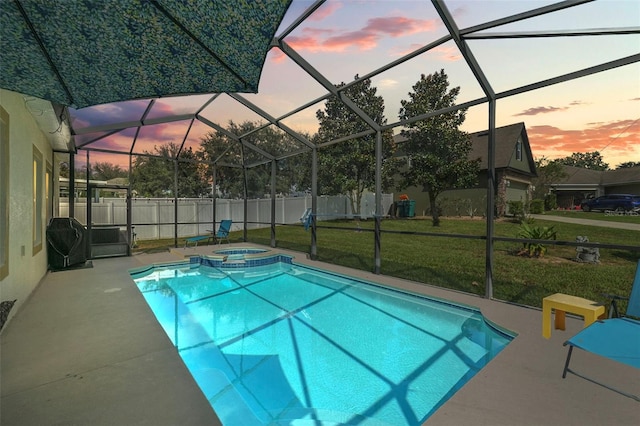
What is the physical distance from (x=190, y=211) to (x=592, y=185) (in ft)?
64.4

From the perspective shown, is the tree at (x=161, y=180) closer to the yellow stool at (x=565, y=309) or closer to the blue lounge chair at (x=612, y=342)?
the yellow stool at (x=565, y=309)

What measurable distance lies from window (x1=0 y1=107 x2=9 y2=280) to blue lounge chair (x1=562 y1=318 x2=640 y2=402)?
17.2 ft

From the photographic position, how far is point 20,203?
3.98 m

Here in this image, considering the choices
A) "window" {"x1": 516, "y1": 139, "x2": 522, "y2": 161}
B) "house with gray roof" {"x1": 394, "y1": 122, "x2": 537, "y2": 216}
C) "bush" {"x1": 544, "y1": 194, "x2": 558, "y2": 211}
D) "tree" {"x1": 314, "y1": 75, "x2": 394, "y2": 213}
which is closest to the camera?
"bush" {"x1": 544, "y1": 194, "x2": 558, "y2": 211}

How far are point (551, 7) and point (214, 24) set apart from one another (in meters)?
3.42

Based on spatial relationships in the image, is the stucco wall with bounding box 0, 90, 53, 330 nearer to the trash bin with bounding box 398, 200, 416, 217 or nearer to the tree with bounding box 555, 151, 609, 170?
the trash bin with bounding box 398, 200, 416, 217

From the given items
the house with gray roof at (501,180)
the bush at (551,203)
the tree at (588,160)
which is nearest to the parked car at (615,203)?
the bush at (551,203)

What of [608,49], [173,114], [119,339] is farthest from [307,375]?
[173,114]

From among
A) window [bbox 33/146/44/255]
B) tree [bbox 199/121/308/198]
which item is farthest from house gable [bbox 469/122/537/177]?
window [bbox 33/146/44/255]

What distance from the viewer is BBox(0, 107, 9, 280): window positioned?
125 inches

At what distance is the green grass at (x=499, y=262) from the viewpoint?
5.78 meters

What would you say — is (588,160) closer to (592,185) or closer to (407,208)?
(592,185)

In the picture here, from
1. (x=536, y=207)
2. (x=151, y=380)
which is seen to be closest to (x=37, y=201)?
(x=151, y=380)

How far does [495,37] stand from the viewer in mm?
3725
